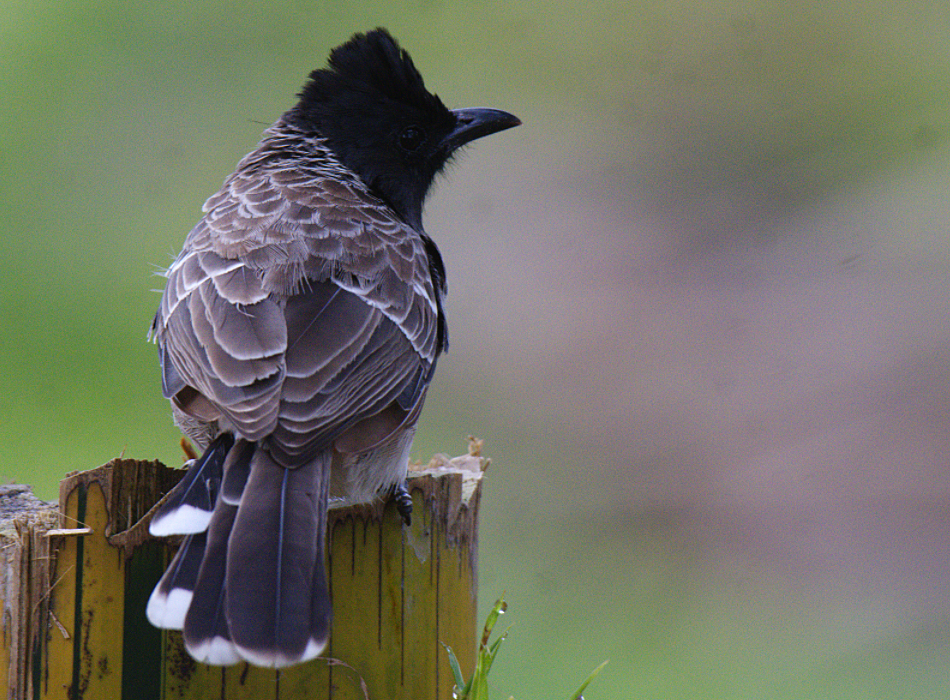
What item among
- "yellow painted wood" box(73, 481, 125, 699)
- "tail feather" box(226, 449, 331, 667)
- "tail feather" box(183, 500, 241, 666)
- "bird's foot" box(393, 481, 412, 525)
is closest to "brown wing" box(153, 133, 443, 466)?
"tail feather" box(226, 449, 331, 667)

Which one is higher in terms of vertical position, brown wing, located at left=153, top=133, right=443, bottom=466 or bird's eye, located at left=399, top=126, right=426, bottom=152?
bird's eye, located at left=399, top=126, right=426, bottom=152

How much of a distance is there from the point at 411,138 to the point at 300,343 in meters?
1.86

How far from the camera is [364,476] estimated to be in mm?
3398

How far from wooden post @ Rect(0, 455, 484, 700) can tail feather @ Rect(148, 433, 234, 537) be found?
7 cm

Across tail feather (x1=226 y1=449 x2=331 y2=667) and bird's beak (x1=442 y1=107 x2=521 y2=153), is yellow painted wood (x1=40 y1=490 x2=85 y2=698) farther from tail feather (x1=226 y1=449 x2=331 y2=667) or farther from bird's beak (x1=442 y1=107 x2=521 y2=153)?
bird's beak (x1=442 y1=107 x2=521 y2=153)

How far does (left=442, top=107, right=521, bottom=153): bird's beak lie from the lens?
4.77 m

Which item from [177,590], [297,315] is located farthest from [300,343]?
[177,590]

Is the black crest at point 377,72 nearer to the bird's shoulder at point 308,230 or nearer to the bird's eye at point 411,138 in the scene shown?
the bird's eye at point 411,138

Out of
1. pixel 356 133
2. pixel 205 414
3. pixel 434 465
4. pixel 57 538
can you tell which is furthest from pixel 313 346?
pixel 356 133

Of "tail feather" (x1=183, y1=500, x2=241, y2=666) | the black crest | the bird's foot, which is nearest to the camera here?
"tail feather" (x1=183, y1=500, x2=241, y2=666)

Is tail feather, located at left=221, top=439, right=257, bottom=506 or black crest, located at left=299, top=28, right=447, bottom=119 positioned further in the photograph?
black crest, located at left=299, top=28, right=447, bottom=119

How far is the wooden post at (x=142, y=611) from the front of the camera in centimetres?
245

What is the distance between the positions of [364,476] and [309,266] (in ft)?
2.50

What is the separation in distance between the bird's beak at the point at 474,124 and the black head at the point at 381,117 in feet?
0.10
